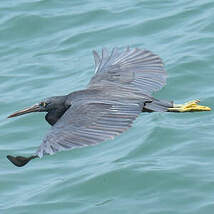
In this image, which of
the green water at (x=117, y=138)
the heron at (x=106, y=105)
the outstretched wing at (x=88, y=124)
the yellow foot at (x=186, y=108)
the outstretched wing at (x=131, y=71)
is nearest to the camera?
the outstretched wing at (x=88, y=124)

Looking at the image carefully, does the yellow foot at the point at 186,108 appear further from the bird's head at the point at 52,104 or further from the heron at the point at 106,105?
the bird's head at the point at 52,104

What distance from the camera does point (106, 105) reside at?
8125 mm

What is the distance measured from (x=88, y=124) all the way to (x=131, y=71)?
1893 millimetres

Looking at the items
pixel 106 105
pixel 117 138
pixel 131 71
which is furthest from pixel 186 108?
pixel 117 138

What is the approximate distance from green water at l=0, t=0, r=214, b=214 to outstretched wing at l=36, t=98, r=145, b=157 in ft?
4.60

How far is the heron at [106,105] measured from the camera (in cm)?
750

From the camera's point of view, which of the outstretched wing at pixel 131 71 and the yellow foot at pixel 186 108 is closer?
the yellow foot at pixel 186 108

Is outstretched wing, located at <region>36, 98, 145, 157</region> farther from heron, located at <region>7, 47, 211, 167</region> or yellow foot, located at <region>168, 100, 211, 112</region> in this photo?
yellow foot, located at <region>168, 100, 211, 112</region>

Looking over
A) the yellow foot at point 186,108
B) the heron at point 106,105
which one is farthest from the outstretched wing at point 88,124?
the yellow foot at point 186,108

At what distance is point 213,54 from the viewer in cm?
1197

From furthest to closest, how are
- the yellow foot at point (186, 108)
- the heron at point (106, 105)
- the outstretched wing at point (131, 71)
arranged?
the outstretched wing at point (131, 71) → the yellow foot at point (186, 108) → the heron at point (106, 105)

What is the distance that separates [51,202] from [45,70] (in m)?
3.37

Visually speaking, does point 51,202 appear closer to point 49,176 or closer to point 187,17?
point 49,176

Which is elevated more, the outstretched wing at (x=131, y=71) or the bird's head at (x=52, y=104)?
the outstretched wing at (x=131, y=71)
